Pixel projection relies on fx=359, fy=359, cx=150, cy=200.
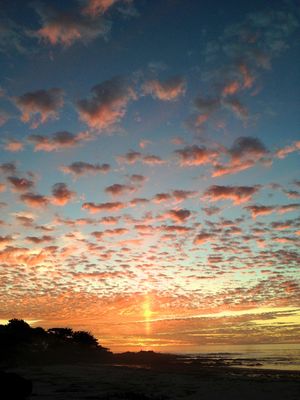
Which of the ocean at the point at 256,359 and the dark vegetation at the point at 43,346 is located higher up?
the dark vegetation at the point at 43,346

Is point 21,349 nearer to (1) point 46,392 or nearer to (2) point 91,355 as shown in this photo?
(2) point 91,355

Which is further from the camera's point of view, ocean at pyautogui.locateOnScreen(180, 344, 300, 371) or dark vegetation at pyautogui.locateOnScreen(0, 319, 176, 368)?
dark vegetation at pyautogui.locateOnScreen(0, 319, 176, 368)

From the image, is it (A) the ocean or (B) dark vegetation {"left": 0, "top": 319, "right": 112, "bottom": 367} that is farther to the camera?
(B) dark vegetation {"left": 0, "top": 319, "right": 112, "bottom": 367}

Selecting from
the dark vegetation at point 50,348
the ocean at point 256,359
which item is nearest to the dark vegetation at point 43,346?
the dark vegetation at point 50,348

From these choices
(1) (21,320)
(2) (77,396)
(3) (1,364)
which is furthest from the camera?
(1) (21,320)

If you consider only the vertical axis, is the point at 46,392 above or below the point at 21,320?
below

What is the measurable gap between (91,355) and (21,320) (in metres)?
19.1

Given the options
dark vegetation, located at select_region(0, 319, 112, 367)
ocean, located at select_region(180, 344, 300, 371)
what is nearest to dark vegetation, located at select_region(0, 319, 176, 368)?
dark vegetation, located at select_region(0, 319, 112, 367)

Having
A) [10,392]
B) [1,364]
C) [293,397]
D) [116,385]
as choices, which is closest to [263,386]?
[293,397]

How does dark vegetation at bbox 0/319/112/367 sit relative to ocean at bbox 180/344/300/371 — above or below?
above

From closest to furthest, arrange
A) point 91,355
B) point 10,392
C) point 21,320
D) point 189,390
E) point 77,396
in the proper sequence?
point 10,392
point 77,396
point 189,390
point 21,320
point 91,355

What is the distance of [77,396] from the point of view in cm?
2467

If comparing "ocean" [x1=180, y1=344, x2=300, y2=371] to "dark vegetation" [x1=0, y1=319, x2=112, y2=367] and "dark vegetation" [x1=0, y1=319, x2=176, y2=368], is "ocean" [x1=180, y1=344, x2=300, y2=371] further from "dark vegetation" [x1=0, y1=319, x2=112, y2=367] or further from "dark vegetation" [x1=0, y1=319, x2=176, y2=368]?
"dark vegetation" [x1=0, y1=319, x2=112, y2=367]

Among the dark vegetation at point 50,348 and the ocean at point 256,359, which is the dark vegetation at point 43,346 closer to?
the dark vegetation at point 50,348
